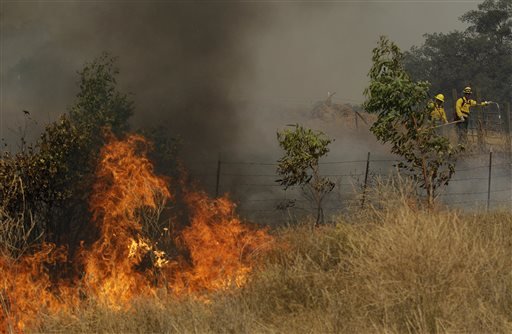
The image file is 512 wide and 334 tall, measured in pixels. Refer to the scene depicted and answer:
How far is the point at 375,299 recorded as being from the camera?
5.99 m

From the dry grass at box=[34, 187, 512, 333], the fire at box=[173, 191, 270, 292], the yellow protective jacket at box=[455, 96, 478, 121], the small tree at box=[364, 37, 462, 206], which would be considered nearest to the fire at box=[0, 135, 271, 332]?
the fire at box=[173, 191, 270, 292]

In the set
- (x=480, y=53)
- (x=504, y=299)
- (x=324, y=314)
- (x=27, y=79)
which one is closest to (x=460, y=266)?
(x=504, y=299)

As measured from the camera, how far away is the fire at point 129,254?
27.9ft

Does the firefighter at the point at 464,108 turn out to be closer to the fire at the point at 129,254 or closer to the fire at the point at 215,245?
the fire at the point at 215,245

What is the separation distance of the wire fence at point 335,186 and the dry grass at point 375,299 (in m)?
6.64

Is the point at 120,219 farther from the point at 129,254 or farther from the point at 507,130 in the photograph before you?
the point at 507,130

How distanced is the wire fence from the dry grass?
21.8 feet

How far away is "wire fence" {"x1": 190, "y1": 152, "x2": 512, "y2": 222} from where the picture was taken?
1448cm

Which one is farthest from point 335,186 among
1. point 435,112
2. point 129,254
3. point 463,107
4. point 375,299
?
point 375,299

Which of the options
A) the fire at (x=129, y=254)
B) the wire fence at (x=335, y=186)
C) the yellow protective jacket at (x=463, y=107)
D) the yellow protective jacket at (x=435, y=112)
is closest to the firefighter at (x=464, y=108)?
the yellow protective jacket at (x=463, y=107)

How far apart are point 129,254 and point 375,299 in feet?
15.5

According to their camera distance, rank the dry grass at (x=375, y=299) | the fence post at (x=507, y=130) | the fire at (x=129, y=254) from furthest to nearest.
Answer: the fence post at (x=507, y=130) → the fire at (x=129, y=254) → the dry grass at (x=375, y=299)

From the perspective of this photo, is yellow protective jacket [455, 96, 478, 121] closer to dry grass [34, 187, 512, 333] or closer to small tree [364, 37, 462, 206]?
small tree [364, 37, 462, 206]

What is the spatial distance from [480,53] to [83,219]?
33.0 m
